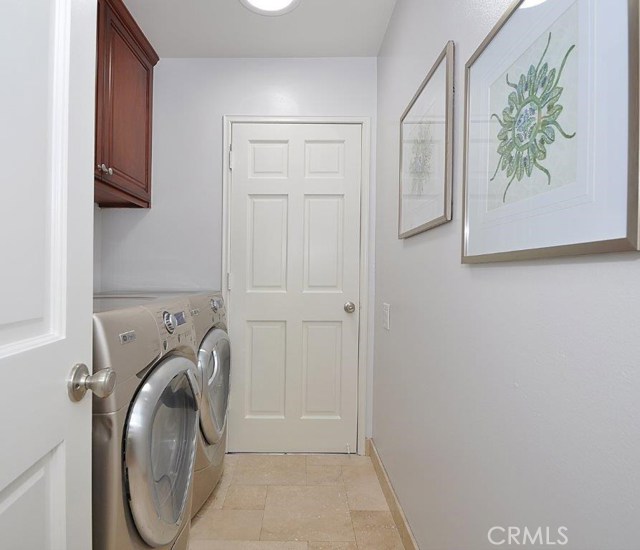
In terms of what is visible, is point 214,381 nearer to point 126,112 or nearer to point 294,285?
point 294,285

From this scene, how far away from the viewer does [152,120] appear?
2.31 m

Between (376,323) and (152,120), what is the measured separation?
1767 mm

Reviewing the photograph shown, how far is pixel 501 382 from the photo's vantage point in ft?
2.95

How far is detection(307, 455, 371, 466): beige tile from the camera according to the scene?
7.41ft

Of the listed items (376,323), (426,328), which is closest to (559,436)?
(426,328)

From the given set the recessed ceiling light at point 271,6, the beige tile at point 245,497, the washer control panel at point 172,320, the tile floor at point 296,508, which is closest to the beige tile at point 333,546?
the tile floor at point 296,508

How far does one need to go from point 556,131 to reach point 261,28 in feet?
6.06

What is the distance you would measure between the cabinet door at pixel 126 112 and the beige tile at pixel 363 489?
1875 mm

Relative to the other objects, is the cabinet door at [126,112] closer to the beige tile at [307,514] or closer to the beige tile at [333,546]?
the beige tile at [307,514]

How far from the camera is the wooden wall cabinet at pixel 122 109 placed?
5.58 ft

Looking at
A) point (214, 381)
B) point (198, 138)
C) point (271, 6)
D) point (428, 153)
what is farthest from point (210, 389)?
point (271, 6)

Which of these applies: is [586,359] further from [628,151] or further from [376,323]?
[376,323]

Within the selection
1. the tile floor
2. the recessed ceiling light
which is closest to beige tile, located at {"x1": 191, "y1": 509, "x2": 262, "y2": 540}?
the tile floor

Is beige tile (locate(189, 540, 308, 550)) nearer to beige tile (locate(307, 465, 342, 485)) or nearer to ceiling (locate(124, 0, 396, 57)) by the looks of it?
beige tile (locate(307, 465, 342, 485))
